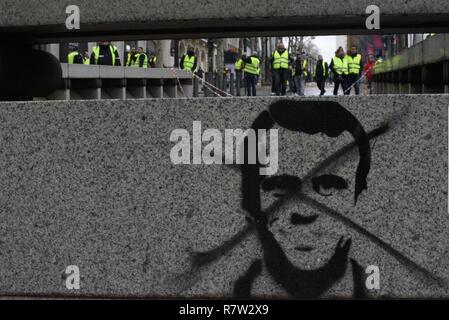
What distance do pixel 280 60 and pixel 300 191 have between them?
72.2ft

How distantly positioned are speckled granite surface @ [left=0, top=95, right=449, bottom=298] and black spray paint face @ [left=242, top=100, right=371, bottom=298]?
23 mm

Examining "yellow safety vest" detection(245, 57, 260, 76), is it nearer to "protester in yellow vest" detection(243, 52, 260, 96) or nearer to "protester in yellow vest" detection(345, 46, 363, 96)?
"protester in yellow vest" detection(243, 52, 260, 96)

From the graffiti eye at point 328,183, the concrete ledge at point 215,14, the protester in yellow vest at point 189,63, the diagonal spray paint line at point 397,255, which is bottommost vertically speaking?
the diagonal spray paint line at point 397,255

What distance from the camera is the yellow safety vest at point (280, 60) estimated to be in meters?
25.4

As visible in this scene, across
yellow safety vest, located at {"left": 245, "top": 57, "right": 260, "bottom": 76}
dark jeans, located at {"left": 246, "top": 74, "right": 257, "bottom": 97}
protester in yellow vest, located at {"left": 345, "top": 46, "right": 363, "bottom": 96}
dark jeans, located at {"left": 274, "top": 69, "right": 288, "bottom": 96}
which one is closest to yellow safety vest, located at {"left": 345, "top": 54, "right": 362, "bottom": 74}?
protester in yellow vest, located at {"left": 345, "top": 46, "right": 363, "bottom": 96}

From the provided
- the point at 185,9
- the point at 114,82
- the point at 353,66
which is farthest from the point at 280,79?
the point at 185,9

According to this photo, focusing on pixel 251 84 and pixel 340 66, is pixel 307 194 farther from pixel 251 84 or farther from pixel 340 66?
pixel 251 84

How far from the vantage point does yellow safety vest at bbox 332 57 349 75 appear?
24656mm

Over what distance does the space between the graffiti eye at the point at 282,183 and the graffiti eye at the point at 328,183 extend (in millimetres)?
77

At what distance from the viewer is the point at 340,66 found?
2475cm

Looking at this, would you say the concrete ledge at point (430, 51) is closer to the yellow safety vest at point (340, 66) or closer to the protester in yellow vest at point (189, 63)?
the yellow safety vest at point (340, 66)

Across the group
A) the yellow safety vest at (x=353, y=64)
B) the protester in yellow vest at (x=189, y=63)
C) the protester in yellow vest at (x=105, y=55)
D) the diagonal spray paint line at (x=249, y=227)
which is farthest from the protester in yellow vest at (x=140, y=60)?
the diagonal spray paint line at (x=249, y=227)
